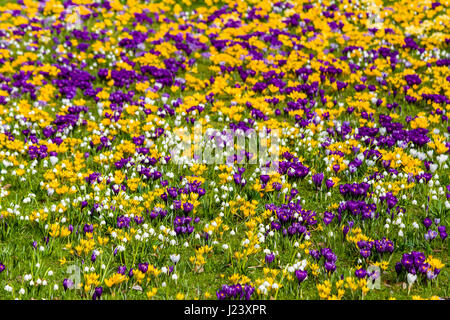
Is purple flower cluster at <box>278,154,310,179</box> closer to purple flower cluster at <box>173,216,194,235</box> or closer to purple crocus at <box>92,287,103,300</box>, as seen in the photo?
purple flower cluster at <box>173,216,194,235</box>

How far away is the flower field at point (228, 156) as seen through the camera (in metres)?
6.73

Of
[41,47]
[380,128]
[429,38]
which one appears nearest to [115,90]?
[41,47]

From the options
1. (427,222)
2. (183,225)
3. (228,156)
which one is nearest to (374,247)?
(427,222)

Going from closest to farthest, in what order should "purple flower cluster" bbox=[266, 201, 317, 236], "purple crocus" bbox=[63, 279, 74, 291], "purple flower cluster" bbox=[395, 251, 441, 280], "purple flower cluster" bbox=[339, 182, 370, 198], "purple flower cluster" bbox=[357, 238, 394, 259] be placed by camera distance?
"purple crocus" bbox=[63, 279, 74, 291], "purple flower cluster" bbox=[395, 251, 441, 280], "purple flower cluster" bbox=[357, 238, 394, 259], "purple flower cluster" bbox=[266, 201, 317, 236], "purple flower cluster" bbox=[339, 182, 370, 198]

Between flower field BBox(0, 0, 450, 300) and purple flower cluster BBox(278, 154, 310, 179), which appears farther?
purple flower cluster BBox(278, 154, 310, 179)

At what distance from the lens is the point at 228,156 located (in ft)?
32.2

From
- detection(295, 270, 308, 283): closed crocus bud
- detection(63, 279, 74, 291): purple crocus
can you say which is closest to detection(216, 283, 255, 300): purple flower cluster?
detection(295, 270, 308, 283): closed crocus bud

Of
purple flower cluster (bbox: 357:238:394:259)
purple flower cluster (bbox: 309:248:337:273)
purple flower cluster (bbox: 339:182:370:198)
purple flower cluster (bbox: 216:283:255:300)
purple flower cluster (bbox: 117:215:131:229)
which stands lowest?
purple flower cluster (bbox: 216:283:255:300)

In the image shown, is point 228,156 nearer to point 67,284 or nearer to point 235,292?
point 235,292

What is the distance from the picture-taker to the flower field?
6730mm

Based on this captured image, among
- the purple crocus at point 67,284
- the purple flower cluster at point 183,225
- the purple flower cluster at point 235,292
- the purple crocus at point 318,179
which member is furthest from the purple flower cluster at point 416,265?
the purple crocus at point 67,284

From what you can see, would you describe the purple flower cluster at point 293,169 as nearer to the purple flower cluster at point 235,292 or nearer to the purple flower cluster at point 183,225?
the purple flower cluster at point 183,225

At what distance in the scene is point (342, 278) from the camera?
21.4 feet

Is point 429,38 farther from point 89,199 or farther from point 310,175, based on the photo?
point 89,199
